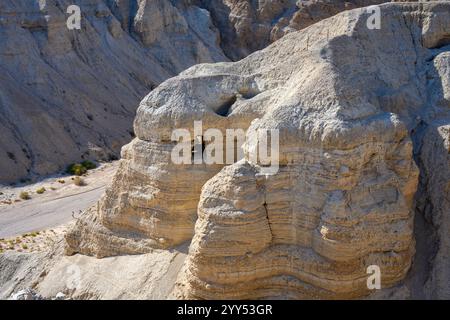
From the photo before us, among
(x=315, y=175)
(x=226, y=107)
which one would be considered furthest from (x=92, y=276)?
(x=315, y=175)

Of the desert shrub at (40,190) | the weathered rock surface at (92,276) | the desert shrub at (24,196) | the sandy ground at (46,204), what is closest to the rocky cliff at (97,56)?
the sandy ground at (46,204)

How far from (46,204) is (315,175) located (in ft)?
63.9

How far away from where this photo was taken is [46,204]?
2730 centimetres

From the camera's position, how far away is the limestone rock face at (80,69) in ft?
111

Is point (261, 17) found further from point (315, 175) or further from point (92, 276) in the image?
point (315, 175)

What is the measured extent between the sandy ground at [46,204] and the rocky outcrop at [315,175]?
11420 millimetres

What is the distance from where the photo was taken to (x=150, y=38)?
4716 cm

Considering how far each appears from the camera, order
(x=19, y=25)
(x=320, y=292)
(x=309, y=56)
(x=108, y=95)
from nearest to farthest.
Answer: (x=320, y=292) < (x=309, y=56) < (x=19, y=25) < (x=108, y=95)

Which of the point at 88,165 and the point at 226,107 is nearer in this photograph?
the point at 226,107

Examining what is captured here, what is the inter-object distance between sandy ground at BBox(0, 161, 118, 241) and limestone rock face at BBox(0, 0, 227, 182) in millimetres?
1780

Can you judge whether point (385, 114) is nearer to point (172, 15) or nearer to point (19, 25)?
point (19, 25)

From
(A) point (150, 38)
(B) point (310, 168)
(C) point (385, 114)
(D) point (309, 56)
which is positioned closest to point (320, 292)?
(B) point (310, 168)

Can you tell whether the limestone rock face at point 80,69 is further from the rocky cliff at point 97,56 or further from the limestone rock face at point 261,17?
the limestone rock face at point 261,17

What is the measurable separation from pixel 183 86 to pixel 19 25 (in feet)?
92.6
